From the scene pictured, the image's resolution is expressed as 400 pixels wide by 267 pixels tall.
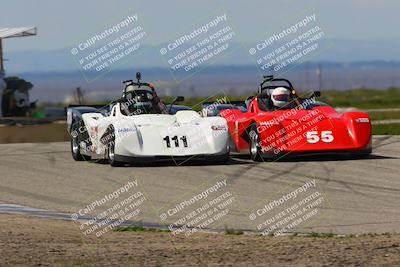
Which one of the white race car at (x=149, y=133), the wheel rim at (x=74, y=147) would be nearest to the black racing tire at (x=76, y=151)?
the wheel rim at (x=74, y=147)

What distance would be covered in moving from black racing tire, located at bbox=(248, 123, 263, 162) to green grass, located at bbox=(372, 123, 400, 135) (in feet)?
29.2

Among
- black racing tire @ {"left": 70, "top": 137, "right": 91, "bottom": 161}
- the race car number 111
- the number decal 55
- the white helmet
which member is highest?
the white helmet

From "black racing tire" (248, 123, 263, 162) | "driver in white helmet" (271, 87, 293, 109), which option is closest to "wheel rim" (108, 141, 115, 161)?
"black racing tire" (248, 123, 263, 162)

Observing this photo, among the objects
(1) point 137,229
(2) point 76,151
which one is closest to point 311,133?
(2) point 76,151

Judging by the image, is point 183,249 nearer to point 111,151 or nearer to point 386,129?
point 111,151

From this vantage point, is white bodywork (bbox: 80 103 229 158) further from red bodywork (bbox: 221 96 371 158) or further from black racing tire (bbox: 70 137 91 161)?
black racing tire (bbox: 70 137 91 161)

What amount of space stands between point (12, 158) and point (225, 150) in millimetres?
4737

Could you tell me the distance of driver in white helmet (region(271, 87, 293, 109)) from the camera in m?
20.5

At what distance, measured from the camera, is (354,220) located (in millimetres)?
12695

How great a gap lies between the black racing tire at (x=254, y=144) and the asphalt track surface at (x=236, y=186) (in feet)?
0.70

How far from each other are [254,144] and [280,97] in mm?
1382

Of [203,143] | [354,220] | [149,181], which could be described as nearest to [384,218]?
[354,220]

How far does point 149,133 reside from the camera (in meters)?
18.6

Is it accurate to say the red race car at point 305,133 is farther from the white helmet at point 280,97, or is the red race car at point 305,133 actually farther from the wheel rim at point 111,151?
the wheel rim at point 111,151
